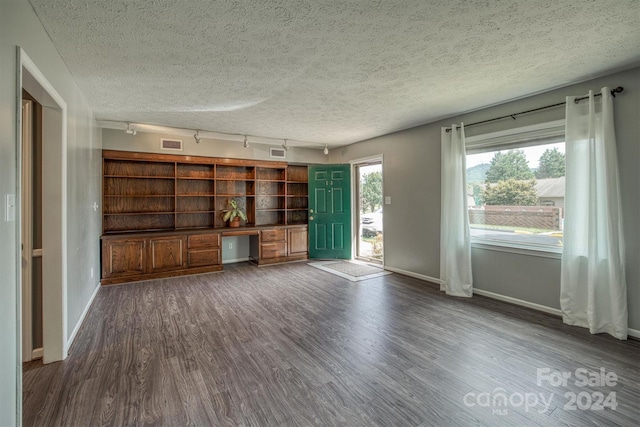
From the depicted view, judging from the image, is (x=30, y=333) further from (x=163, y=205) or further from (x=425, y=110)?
(x=425, y=110)

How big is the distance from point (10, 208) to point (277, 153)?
4940 mm

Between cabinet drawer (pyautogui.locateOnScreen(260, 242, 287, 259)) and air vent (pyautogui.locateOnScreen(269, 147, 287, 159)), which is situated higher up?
air vent (pyautogui.locateOnScreen(269, 147, 287, 159))

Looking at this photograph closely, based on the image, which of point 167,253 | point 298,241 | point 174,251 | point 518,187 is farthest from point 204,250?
point 518,187

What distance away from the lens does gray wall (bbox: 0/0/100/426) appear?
1.41m

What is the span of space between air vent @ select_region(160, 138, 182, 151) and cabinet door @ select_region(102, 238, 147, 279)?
169 cm

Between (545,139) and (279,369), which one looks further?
(545,139)

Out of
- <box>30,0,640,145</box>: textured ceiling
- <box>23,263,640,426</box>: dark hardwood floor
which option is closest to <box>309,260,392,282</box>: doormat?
<box>23,263,640,426</box>: dark hardwood floor

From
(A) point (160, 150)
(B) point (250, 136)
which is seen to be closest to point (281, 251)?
(B) point (250, 136)

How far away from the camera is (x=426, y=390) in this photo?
77.4 inches

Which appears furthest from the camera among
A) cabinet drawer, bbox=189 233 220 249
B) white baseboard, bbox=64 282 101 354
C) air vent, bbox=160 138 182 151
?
air vent, bbox=160 138 182 151

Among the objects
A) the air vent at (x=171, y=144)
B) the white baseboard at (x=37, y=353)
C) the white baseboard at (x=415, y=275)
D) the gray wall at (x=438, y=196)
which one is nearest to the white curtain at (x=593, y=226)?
the gray wall at (x=438, y=196)

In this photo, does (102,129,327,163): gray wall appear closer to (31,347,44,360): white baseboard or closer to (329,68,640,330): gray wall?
(329,68,640,330): gray wall

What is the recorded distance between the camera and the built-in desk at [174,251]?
14.6ft

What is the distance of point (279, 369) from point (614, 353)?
2.77m
